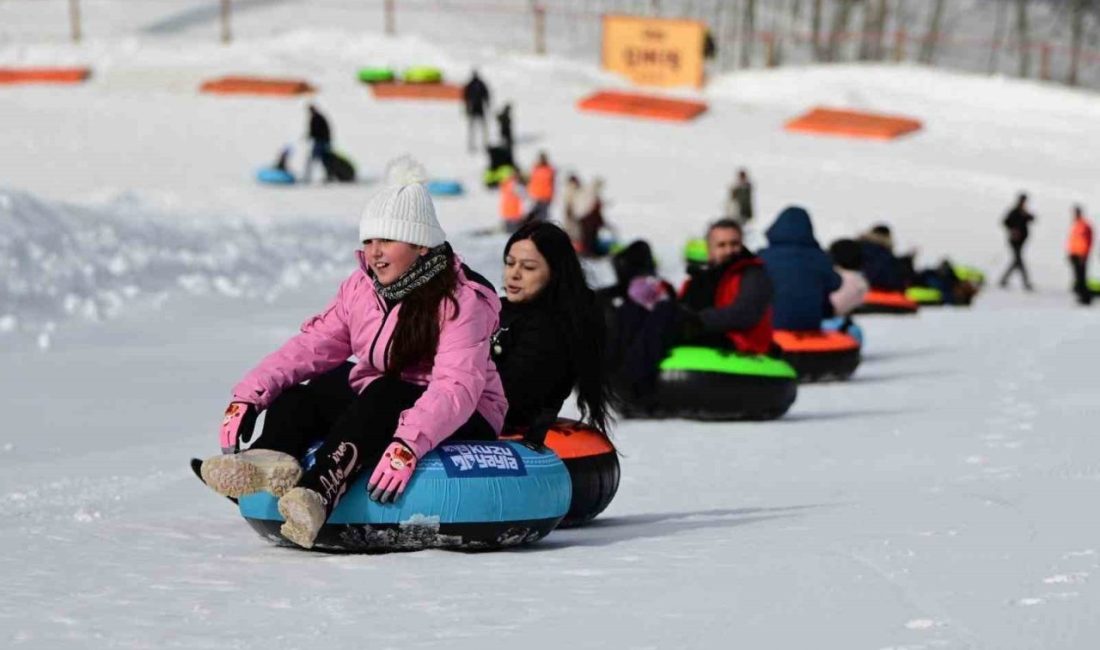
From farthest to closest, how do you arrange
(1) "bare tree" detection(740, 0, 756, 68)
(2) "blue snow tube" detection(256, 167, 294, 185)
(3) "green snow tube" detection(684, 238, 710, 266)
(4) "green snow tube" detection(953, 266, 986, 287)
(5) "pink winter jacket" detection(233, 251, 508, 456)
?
(1) "bare tree" detection(740, 0, 756, 68) → (2) "blue snow tube" detection(256, 167, 294, 185) → (4) "green snow tube" detection(953, 266, 986, 287) → (3) "green snow tube" detection(684, 238, 710, 266) → (5) "pink winter jacket" detection(233, 251, 508, 456)

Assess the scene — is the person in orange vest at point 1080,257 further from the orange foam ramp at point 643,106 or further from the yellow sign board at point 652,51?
the yellow sign board at point 652,51

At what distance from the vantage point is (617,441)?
33.9ft

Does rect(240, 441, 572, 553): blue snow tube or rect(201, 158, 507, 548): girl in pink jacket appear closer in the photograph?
rect(201, 158, 507, 548): girl in pink jacket

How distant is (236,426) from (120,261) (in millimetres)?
11232

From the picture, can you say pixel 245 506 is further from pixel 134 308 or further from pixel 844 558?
pixel 134 308

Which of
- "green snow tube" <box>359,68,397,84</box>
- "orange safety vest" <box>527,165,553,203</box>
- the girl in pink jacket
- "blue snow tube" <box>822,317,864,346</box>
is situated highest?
the girl in pink jacket

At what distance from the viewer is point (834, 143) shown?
116 ft

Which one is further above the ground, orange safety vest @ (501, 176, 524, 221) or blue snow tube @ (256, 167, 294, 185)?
orange safety vest @ (501, 176, 524, 221)

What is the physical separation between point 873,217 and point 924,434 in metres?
20.5

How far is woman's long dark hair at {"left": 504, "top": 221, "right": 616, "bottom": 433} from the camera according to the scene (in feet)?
21.9

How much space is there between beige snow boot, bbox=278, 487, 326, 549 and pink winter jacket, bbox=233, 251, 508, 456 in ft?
1.09

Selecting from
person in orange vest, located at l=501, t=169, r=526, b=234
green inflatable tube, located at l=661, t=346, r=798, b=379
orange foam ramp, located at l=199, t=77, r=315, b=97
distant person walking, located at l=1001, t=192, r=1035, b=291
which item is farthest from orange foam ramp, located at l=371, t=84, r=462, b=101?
green inflatable tube, located at l=661, t=346, r=798, b=379

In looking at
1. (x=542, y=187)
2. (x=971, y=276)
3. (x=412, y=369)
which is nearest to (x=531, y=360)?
(x=412, y=369)

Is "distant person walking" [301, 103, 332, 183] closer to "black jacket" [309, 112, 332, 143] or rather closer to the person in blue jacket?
"black jacket" [309, 112, 332, 143]
